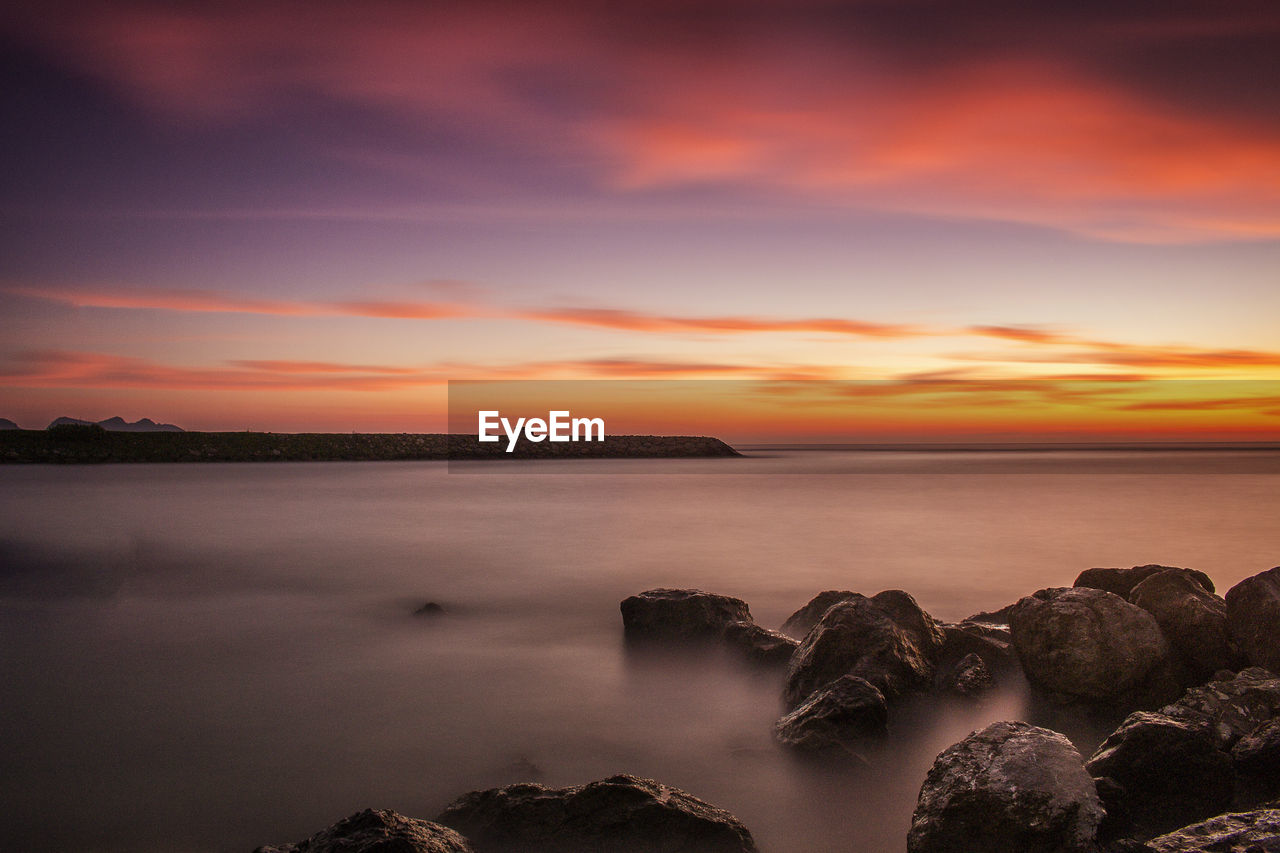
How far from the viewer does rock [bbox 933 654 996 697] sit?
20.0 feet

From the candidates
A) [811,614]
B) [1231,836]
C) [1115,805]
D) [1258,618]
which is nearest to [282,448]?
[811,614]

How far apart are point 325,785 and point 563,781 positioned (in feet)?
4.93

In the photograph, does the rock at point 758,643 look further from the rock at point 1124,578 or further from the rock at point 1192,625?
the rock at point 1192,625

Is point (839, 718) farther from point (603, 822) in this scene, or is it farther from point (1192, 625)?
point (1192, 625)

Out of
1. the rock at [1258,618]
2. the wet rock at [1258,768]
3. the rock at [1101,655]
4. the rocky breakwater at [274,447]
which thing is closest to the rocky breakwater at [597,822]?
the wet rock at [1258,768]

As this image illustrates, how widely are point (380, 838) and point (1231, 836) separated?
361 centimetres

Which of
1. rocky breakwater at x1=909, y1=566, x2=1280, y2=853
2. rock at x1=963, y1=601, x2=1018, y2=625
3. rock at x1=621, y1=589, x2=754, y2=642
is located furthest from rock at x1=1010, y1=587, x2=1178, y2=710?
rock at x1=621, y1=589, x2=754, y2=642

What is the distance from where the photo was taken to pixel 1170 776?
4.07 meters

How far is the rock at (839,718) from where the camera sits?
5105 millimetres

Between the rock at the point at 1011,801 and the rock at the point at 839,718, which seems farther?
the rock at the point at 839,718

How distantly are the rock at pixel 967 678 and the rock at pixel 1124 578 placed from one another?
58.0 inches

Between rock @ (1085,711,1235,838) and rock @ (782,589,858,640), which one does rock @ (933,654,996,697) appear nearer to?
rock @ (782,589,858,640)

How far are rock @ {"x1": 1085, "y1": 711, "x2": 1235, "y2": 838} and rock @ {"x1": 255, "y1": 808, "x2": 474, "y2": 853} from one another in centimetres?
347

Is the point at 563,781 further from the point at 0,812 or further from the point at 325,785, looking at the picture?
the point at 0,812
